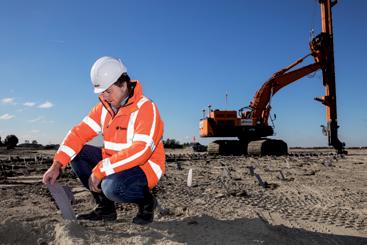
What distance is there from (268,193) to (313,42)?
47.0 feet

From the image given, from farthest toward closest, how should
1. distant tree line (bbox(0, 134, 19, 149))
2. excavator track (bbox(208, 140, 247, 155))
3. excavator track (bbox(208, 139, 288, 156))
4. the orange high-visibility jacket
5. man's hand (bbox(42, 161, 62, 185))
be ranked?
distant tree line (bbox(0, 134, 19, 149)) → excavator track (bbox(208, 140, 247, 155)) → excavator track (bbox(208, 139, 288, 156)) → man's hand (bbox(42, 161, 62, 185)) → the orange high-visibility jacket

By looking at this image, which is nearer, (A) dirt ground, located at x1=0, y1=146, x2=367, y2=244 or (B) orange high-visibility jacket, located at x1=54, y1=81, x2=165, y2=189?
(A) dirt ground, located at x1=0, y1=146, x2=367, y2=244

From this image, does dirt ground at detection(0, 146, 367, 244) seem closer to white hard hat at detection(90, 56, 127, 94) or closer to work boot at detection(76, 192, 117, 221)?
work boot at detection(76, 192, 117, 221)

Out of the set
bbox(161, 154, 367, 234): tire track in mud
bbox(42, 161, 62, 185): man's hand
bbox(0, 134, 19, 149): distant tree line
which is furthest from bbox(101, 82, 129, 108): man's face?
bbox(0, 134, 19, 149): distant tree line

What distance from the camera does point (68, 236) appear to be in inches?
89.6

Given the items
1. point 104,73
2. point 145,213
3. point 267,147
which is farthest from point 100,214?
point 267,147

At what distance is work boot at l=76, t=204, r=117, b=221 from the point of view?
3070 mm

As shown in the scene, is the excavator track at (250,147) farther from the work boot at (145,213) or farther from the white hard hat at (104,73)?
the white hard hat at (104,73)

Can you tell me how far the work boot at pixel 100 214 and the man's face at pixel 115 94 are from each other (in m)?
0.95

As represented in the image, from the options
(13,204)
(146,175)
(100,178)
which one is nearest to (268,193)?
(146,175)

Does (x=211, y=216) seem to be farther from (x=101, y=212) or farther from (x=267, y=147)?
(x=267, y=147)

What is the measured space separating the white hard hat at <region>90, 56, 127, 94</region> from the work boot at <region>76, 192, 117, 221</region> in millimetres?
989

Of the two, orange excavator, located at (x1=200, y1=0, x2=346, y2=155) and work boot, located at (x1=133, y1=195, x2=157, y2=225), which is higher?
orange excavator, located at (x1=200, y1=0, x2=346, y2=155)

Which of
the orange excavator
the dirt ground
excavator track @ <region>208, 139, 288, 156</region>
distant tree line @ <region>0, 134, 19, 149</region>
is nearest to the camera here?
the dirt ground
